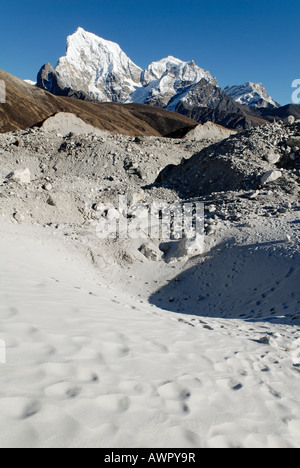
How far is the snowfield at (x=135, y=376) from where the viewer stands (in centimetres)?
170

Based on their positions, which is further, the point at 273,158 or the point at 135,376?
the point at 273,158

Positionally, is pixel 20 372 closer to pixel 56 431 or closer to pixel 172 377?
pixel 56 431

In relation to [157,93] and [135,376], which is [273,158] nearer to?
[135,376]

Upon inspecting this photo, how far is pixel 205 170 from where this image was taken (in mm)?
13969

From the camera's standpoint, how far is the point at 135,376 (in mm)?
2281

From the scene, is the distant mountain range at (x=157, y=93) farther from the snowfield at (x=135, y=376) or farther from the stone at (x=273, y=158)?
the snowfield at (x=135, y=376)

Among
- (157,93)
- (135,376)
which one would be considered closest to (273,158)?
(135,376)

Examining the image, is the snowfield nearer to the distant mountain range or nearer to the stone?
the stone

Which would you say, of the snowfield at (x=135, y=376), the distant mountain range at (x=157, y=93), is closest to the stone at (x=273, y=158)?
the snowfield at (x=135, y=376)

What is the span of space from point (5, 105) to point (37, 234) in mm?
56757

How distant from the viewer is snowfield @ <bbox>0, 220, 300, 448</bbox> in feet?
5.56

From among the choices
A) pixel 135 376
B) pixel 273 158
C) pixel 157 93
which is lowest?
pixel 135 376

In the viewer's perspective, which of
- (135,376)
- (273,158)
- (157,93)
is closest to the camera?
(135,376)

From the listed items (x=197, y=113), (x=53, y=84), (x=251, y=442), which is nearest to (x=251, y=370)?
(x=251, y=442)
